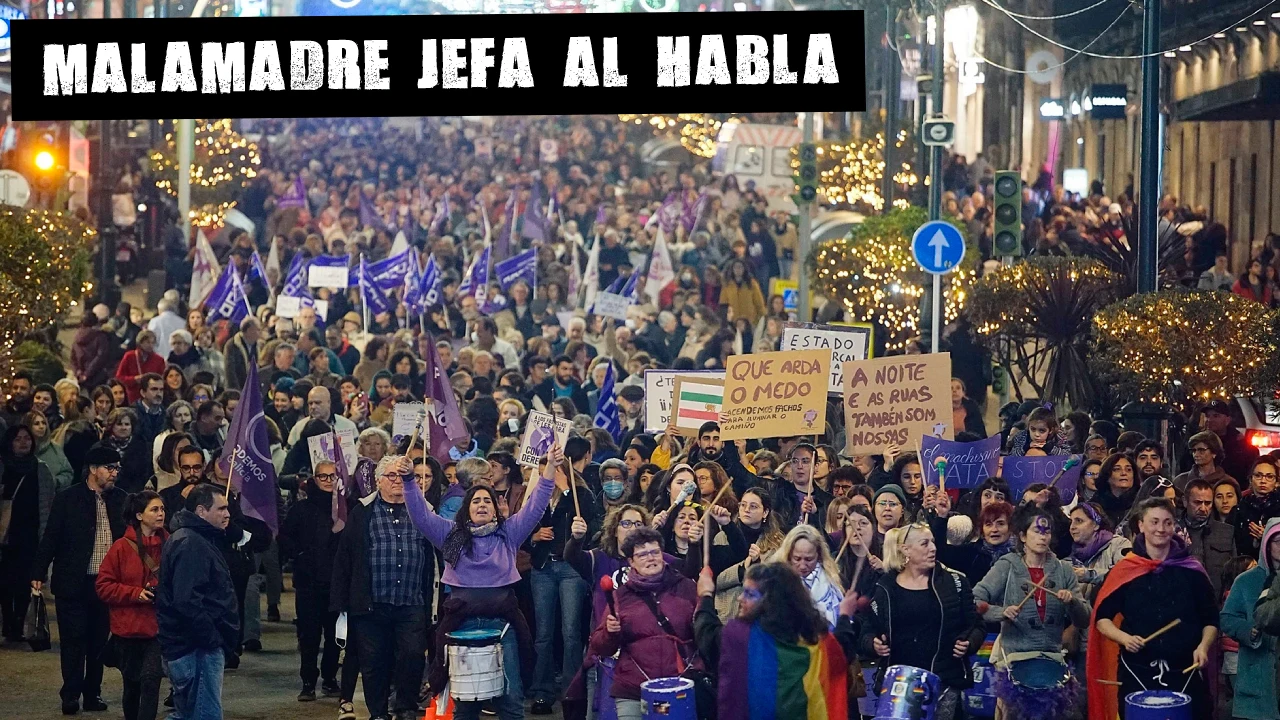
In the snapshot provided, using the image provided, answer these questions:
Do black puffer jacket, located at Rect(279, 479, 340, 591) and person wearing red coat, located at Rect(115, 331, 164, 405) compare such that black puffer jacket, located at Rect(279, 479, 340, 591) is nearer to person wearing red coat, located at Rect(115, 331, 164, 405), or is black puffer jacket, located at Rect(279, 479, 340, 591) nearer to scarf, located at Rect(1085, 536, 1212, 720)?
scarf, located at Rect(1085, 536, 1212, 720)

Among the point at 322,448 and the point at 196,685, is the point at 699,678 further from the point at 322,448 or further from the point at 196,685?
the point at 322,448

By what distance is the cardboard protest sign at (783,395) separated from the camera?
46.9ft

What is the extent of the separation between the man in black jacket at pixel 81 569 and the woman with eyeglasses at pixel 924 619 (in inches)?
175

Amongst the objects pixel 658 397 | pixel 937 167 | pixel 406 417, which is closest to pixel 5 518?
pixel 406 417

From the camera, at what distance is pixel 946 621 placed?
10.8 metres

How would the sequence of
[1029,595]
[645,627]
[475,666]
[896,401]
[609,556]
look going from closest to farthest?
1. [645,627]
2. [1029,595]
3. [475,666]
4. [609,556]
5. [896,401]

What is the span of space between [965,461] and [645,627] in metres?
3.64

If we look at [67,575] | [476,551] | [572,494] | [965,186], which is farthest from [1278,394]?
[965,186]

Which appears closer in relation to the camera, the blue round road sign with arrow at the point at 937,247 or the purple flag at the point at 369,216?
the blue round road sign with arrow at the point at 937,247

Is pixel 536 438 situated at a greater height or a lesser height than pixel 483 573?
greater


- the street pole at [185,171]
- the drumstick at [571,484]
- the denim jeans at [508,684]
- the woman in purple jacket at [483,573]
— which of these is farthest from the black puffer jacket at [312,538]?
the street pole at [185,171]

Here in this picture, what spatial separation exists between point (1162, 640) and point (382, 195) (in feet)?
99.2

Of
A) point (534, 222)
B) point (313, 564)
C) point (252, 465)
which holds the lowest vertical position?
point (313, 564)

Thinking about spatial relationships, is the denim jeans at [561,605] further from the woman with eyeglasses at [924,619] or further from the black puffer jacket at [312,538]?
the woman with eyeglasses at [924,619]
